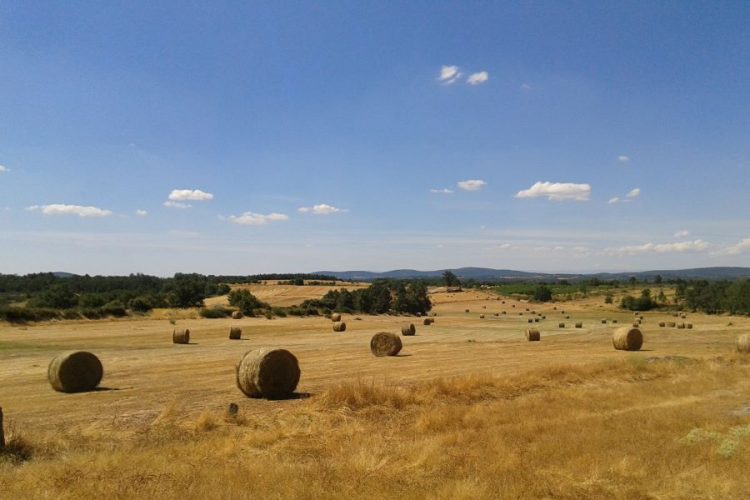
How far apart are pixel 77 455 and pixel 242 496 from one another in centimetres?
400

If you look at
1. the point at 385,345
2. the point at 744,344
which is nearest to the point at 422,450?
the point at 385,345

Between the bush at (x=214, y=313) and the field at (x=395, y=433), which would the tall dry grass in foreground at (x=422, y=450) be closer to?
the field at (x=395, y=433)

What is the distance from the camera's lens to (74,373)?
60.0ft

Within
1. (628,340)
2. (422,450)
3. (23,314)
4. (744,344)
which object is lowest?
(628,340)

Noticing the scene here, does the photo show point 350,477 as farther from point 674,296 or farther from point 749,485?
point 674,296

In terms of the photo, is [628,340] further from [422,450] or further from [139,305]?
[139,305]

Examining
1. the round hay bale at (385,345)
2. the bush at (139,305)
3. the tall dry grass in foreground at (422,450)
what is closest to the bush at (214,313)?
the bush at (139,305)

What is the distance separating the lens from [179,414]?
13.6 metres

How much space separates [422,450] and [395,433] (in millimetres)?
2084

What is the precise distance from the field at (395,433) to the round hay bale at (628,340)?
5.80 metres

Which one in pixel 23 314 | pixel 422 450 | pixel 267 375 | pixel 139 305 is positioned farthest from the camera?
pixel 139 305

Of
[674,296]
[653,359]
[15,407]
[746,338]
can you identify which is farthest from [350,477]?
[674,296]

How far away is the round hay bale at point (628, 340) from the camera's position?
3028 centimetres

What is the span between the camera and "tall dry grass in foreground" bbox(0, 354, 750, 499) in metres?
7.84
